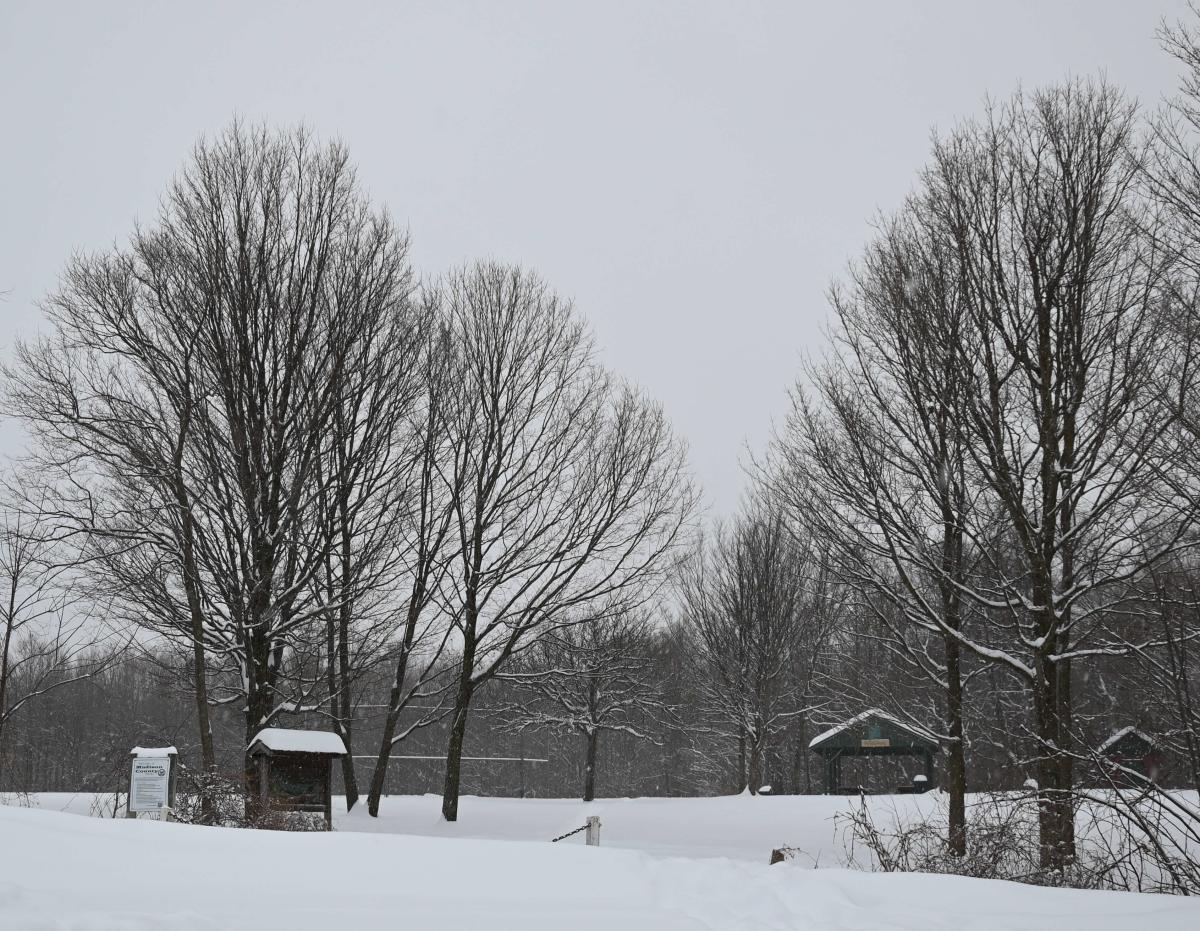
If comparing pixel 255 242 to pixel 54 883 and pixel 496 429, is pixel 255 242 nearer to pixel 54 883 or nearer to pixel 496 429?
pixel 496 429

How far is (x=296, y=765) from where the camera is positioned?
585 inches

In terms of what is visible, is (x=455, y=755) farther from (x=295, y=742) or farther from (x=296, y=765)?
(x=295, y=742)

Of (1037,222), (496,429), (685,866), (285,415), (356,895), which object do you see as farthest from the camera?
(496,429)

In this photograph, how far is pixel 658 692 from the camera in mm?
31812

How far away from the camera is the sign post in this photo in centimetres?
1080

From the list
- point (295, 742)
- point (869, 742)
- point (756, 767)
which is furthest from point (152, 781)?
point (756, 767)

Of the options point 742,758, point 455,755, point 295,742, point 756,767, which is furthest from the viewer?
point 742,758

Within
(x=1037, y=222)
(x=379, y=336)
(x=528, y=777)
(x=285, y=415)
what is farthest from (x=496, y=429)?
(x=528, y=777)

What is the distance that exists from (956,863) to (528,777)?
4561 cm

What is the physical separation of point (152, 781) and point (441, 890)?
23.3 feet

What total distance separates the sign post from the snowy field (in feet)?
14.9

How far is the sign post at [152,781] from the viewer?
425 inches

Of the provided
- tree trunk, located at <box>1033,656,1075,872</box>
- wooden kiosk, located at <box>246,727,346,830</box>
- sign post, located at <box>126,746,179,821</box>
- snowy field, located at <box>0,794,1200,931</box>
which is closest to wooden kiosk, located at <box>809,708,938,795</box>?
tree trunk, located at <box>1033,656,1075,872</box>

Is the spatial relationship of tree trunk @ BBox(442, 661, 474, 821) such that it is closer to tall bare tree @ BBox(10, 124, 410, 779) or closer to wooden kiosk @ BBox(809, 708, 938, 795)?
tall bare tree @ BBox(10, 124, 410, 779)
